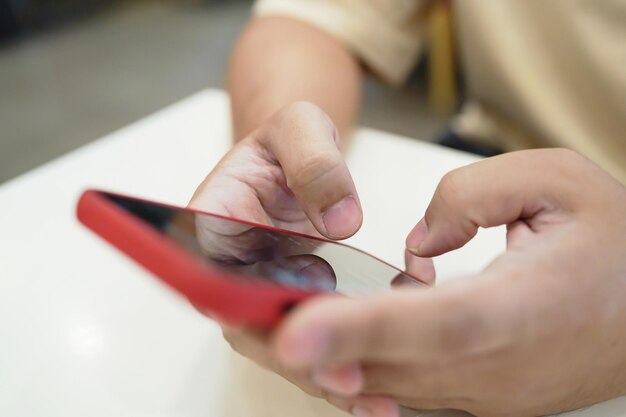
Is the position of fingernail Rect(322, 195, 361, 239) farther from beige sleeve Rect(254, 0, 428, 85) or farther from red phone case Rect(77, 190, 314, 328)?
beige sleeve Rect(254, 0, 428, 85)

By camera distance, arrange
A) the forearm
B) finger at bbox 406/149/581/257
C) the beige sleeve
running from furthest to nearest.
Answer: the beige sleeve, the forearm, finger at bbox 406/149/581/257

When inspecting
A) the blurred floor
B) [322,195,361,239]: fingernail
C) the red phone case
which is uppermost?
the red phone case

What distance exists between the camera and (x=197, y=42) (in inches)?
82.5

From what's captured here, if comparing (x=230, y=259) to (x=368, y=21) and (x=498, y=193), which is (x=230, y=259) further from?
(x=368, y=21)

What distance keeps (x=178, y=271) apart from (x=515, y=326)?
116mm

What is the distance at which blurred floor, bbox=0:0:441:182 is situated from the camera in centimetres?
153

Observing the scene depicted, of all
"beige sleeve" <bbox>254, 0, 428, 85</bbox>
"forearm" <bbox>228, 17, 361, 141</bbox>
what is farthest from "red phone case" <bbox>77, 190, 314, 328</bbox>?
"beige sleeve" <bbox>254, 0, 428, 85</bbox>

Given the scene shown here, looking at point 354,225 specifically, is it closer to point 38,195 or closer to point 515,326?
point 515,326

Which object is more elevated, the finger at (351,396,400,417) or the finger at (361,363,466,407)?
the finger at (361,363,466,407)

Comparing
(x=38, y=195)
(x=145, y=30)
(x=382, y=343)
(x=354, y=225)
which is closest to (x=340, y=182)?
(x=354, y=225)

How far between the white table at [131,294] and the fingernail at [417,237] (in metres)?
0.08

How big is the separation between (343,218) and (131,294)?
0.15 meters

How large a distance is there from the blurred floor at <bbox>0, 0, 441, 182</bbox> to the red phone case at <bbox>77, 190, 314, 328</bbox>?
1.29m

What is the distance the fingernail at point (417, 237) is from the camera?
285mm
